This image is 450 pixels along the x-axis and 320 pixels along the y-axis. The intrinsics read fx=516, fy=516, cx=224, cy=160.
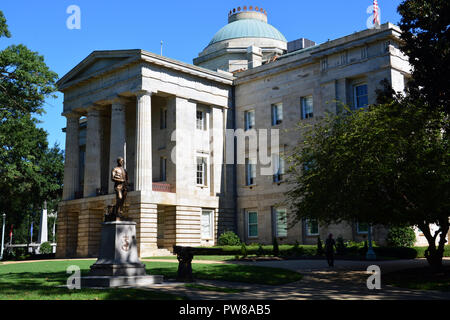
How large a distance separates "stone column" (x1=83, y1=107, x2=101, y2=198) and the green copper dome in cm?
2286

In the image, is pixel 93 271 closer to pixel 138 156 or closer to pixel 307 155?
pixel 307 155

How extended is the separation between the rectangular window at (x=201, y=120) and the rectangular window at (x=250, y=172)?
5175 mm

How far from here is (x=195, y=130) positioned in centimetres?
4700

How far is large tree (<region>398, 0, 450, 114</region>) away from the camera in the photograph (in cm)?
2044

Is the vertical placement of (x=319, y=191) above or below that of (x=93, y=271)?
above

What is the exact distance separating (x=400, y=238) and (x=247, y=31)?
120ft

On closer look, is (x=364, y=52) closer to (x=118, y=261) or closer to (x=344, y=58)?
(x=344, y=58)

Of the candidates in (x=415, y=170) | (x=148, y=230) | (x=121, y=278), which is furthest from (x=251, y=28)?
(x=121, y=278)

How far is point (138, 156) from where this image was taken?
43.2 meters

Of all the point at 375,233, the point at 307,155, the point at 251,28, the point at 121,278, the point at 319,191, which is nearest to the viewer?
the point at 121,278

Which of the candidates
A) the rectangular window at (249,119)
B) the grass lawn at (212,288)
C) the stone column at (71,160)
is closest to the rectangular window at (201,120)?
the rectangular window at (249,119)

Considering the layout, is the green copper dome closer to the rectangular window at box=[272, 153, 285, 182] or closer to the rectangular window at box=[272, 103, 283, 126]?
the rectangular window at box=[272, 103, 283, 126]

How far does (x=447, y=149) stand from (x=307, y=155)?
6.12 metres

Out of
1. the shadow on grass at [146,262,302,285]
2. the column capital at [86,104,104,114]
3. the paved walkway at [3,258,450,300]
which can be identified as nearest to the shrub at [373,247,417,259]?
the paved walkway at [3,258,450,300]
